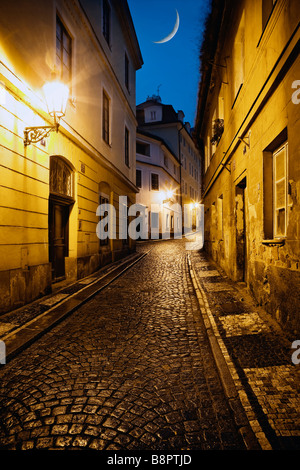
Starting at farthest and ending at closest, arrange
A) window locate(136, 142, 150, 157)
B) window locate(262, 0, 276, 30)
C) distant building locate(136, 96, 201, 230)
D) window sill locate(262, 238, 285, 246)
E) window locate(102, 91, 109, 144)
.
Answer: distant building locate(136, 96, 201, 230)
window locate(136, 142, 150, 157)
window locate(102, 91, 109, 144)
window locate(262, 0, 276, 30)
window sill locate(262, 238, 285, 246)

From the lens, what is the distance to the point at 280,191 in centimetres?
498

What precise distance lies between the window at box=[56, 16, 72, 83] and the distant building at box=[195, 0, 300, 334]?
4544 mm

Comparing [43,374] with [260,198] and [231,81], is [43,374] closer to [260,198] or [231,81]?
[260,198]

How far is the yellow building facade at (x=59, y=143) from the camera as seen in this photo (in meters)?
5.58

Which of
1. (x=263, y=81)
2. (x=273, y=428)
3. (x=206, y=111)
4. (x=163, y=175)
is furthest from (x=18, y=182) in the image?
(x=163, y=175)

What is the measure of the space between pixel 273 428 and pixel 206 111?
14281 millimetres

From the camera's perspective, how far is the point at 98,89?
1080cm

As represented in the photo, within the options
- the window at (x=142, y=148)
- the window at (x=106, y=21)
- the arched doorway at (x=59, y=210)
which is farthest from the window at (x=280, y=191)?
the window at (x=142, y=148)

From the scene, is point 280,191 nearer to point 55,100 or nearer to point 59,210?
point 55,100

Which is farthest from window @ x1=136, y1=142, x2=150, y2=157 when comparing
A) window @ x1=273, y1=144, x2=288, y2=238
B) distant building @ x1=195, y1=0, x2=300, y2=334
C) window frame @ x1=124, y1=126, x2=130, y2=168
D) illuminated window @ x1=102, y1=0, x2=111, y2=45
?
window @ x1=273, y1=144, x2=288, y2=238

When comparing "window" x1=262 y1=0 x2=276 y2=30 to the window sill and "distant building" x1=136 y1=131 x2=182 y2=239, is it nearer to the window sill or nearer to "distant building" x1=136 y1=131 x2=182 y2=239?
the window sill

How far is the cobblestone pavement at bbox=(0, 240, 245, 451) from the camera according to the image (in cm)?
227

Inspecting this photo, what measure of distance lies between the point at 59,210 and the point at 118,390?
6466 mm

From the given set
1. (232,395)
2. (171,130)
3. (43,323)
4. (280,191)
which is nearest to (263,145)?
(280,191)
